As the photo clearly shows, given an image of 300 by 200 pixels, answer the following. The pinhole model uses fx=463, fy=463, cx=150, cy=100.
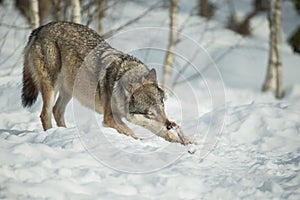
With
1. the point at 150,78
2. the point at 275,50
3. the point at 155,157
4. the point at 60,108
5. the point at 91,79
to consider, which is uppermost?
the point at 150,78

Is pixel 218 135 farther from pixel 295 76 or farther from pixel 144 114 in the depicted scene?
pixel 295 76

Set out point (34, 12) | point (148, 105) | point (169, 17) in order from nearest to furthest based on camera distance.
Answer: point (148, 105)
point (34, 12)
point (169, 17)

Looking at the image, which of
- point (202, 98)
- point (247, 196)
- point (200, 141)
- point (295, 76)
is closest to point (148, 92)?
point (200, 141)

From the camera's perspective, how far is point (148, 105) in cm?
533

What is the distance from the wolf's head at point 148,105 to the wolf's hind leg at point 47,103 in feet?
3.92

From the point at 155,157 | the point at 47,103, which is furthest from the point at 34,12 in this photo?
the point at 155,157

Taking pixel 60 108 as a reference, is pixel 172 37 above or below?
above

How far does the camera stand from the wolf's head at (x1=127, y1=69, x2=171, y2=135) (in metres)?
5.33

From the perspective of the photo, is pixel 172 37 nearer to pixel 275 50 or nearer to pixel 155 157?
pixel 275 50

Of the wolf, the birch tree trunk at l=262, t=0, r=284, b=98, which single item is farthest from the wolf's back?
the birch tree trunk at l=262, t=0, r=284, b=98

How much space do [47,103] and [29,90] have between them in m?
0.40

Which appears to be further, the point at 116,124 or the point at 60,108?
the point at 60,108

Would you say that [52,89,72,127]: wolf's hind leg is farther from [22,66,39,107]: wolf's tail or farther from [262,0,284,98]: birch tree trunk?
[262,0,284,98]: birch tree trunk

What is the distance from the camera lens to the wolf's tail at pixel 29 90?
246 inches
